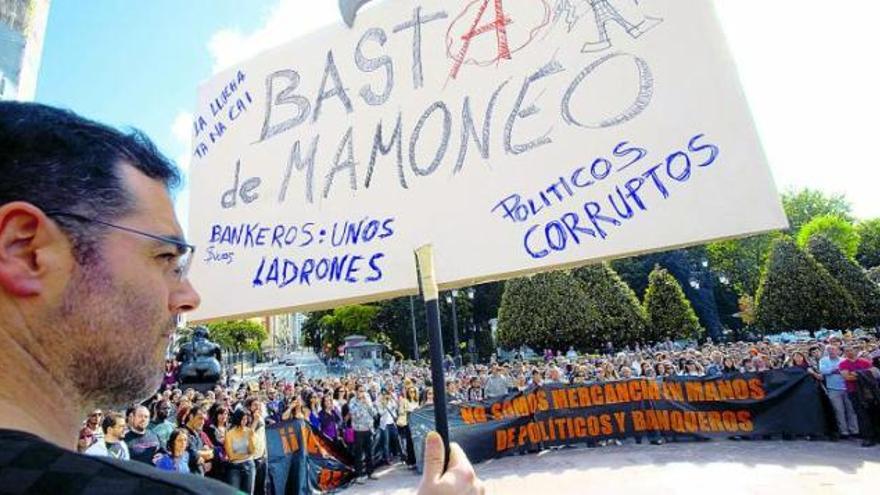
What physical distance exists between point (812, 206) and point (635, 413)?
187 ft

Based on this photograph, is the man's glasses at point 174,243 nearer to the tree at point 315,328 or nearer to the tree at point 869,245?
the tree at point 315,328

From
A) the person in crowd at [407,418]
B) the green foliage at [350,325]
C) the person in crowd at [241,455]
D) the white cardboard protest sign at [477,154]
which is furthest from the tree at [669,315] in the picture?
the white cardboard protest sign at [477,154]

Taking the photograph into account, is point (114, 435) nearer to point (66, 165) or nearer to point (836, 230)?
point (66, 165)

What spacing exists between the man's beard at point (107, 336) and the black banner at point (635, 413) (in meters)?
9.34

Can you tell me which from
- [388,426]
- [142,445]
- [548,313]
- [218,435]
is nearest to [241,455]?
[218,435]

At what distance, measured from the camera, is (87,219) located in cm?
87

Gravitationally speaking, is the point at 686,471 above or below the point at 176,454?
below

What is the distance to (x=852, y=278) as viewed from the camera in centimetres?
3164

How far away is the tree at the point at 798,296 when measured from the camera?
2905 cm

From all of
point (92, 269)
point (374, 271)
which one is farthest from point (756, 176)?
point (92, 269)

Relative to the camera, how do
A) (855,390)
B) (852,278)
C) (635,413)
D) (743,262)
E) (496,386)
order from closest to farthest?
(855,390) < (635,413) < (496,386) < (852,278) < (743,262)

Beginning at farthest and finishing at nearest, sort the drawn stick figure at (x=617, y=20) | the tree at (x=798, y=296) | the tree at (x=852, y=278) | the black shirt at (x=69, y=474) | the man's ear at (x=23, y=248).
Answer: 1. the tree at (x=852, y=278)
2. the tree at (x=798, y=296)
3. the drawn stick figure at (x=617, y=20)
4. the man's ear at (x=23, y=248)
5. the black shirt at (x=69, y=474)

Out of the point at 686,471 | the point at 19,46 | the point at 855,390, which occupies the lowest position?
the point at 686,471

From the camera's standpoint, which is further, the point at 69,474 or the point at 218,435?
the point at 218,435
